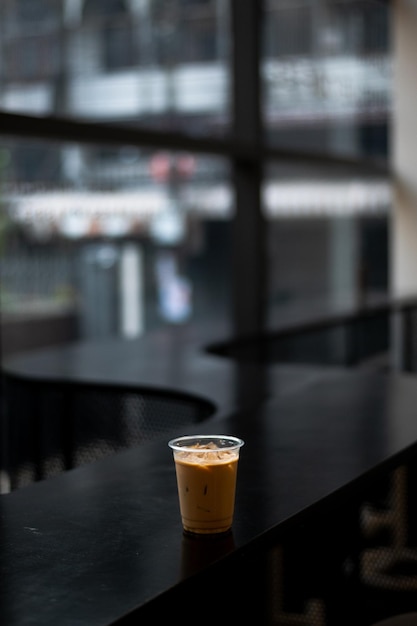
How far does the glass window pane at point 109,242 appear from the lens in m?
3.49

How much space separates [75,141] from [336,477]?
6.73ft

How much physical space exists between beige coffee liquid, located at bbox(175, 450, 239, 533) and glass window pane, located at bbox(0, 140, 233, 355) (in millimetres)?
2244

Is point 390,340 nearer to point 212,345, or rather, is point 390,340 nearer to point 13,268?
point 212,345

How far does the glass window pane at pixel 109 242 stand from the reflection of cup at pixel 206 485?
88.2 inches

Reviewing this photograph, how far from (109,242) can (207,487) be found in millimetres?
2994

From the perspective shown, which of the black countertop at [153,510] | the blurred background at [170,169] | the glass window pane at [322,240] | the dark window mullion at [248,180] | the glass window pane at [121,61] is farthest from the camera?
the glass window pane at [322,240]

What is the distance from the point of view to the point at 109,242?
13.2 feet

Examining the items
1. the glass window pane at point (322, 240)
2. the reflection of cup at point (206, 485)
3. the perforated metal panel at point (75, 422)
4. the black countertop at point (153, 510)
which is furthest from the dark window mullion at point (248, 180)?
the reflection of cup at point (206, 485)

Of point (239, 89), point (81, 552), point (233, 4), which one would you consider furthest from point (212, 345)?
point (81, 552)

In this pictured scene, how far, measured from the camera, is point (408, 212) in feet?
21.6

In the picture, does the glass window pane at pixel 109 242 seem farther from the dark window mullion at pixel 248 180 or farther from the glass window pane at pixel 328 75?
the glass window pane at pixel 328 75

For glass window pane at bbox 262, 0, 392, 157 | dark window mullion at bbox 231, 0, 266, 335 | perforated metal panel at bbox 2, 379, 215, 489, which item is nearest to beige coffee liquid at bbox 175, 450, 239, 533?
perforated metal panel at bbox 2, 379, 215, 489

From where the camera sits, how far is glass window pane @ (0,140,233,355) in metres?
3.49

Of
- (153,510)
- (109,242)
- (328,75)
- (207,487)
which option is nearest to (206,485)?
(207,487)
